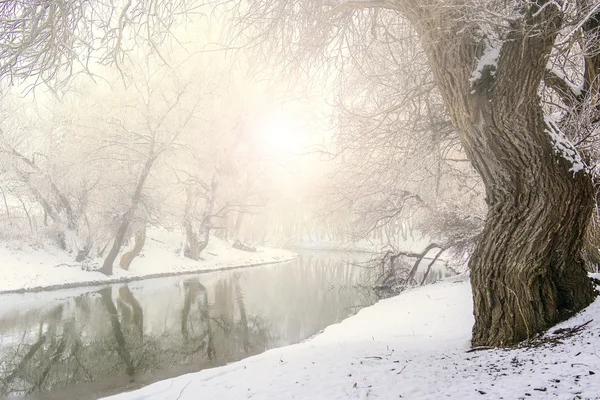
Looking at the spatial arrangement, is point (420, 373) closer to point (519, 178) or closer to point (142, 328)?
point (519, 178)

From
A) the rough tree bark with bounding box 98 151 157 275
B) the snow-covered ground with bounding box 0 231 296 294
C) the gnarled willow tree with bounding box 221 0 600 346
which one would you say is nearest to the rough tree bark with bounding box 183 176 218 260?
the snow-covered ground with bounding box 0 231 296 294

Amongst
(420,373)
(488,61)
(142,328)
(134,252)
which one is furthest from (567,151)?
(134,252)

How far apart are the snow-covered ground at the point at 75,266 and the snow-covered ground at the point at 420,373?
1372 cm

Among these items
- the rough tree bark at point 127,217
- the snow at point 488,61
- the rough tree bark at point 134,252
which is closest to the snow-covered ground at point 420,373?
the snow at point 488,61

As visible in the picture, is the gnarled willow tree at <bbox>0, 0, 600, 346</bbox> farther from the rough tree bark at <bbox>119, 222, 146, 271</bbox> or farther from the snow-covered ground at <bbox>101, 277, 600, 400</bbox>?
the rough tree bark at <bbox>119, 222, 146, 271</bbox>

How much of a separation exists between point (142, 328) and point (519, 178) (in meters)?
10.6

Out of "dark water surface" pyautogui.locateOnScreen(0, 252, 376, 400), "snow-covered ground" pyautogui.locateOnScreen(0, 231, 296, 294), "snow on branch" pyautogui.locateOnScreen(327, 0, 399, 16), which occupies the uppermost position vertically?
"snow on branch" pyautogui.locateOnScreen(327, 0, 399, 16)

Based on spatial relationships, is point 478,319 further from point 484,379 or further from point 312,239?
point 312,239

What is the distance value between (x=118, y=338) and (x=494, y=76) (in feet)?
34.1

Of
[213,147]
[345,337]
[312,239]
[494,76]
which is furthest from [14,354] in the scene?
[312,239]

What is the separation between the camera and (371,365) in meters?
4.48

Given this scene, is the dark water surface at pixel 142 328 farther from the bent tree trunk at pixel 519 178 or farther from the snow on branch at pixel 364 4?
the snow on branch at pixel 364 4

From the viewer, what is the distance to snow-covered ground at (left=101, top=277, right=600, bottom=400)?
10.0 ft

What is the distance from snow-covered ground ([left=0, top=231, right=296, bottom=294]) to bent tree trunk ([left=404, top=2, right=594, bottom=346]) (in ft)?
57.6
